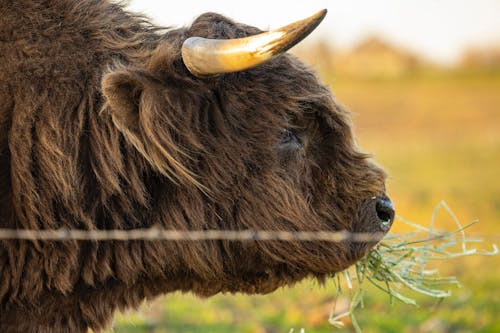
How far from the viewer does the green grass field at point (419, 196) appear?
7508 millimetres

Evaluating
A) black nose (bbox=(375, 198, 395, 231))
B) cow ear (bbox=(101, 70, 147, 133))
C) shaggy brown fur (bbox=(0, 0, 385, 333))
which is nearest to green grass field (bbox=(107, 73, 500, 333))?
black nose (bbox=(375, 198, 395, 231))

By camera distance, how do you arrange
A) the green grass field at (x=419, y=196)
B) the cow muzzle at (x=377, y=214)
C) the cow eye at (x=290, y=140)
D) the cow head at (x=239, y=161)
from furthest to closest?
the green grass field at (x=419, y=196)
the cow muzzle at (x=377, y=214)
the cow eye at (x=290, y=140)
the cow head at (x=239, y=161)

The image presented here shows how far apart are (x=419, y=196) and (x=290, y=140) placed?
46.6 feet

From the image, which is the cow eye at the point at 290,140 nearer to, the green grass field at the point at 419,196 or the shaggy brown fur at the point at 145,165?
the shaggy brown fur at the point at 145,165

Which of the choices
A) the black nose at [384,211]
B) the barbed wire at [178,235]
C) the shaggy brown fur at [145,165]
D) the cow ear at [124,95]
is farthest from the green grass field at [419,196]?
the cow ear at [124,95]

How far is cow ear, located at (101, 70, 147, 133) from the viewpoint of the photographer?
403 cm

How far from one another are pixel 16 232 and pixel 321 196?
5.74 feet

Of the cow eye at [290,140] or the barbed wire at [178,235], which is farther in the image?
the cow eye at [290,140]


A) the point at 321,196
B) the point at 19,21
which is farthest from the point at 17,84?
the point at 321,196

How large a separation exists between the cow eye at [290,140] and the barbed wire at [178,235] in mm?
506

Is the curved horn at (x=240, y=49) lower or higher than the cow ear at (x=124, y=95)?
higher

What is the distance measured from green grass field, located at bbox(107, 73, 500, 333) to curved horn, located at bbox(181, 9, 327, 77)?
140 centimetres

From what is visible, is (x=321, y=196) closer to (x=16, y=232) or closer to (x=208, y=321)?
(x=16, y=232)

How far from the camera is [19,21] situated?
4289 millimetres
